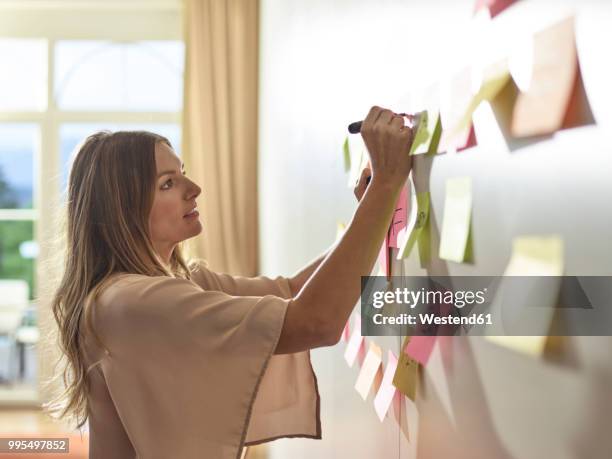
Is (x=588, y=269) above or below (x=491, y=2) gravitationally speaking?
below

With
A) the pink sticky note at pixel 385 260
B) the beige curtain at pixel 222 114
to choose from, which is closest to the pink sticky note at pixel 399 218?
the pink sticky note at pixel 385 260

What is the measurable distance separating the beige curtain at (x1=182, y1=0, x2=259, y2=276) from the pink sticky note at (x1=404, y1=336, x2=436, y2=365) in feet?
11.3

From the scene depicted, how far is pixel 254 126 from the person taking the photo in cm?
436

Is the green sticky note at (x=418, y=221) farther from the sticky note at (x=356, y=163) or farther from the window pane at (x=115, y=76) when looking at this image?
the window pane at (x=115, y=76)

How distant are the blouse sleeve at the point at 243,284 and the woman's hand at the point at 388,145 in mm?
610

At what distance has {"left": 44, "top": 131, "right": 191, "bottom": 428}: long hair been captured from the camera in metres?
1.22

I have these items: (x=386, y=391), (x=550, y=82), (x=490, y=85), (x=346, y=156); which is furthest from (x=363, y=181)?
(x=550, y=82)

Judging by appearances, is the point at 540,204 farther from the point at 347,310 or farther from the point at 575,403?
the point at 347,310

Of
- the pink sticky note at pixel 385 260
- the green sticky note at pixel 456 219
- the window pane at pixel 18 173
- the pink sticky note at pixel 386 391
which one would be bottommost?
the pink sticky note at pixel 386 391

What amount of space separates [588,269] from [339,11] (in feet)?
3.43

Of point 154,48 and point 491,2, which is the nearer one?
point 491,2

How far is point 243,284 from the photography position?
1.50 metres

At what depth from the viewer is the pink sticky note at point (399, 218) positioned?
3.12 feet

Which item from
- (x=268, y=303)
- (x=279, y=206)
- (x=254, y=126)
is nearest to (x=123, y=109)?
(x=254, y=126)
